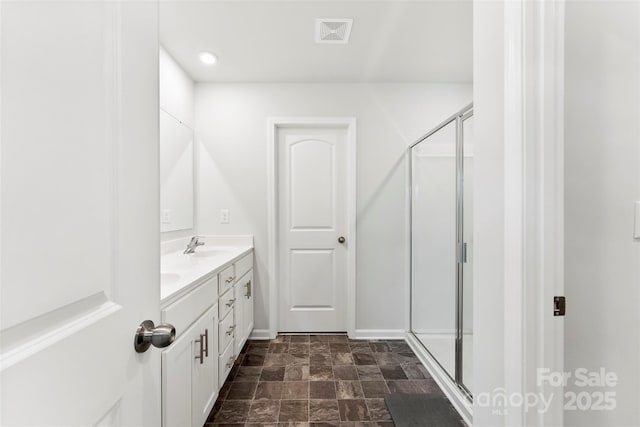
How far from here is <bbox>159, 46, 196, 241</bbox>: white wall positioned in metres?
2.18

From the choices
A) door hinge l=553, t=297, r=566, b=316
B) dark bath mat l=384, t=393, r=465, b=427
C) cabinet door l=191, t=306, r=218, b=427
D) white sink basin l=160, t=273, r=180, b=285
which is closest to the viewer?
door hinge l=553, t=297, r=566, b=316

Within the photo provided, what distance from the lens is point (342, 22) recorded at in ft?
6.28

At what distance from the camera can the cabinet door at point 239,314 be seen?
2117 mm

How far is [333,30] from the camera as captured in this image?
2000 mm

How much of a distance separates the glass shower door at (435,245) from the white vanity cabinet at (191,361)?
152 centimetres

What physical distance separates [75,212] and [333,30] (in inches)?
80.4

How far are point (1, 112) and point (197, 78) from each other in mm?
2680

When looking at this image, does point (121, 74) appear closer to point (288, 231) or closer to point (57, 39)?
point (57, 39)

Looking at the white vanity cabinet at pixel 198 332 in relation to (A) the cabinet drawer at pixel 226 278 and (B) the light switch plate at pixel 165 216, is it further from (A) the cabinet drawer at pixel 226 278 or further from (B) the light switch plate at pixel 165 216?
(B) the light switch plate at pixel 165 216

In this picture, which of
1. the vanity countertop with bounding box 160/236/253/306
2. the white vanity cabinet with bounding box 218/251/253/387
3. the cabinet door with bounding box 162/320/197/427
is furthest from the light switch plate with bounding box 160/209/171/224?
the cabinet door with bounding box 162/320/197/427

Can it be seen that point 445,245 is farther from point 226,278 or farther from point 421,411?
point 226,278

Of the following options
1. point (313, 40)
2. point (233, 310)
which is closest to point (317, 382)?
point (233, 310)

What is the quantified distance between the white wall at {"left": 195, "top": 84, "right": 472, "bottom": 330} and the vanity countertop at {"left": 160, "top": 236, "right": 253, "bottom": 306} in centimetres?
10

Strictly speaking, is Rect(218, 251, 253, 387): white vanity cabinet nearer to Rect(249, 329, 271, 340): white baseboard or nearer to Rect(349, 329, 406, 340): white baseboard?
Rect(249, 329, 271, 340): white baseboard
